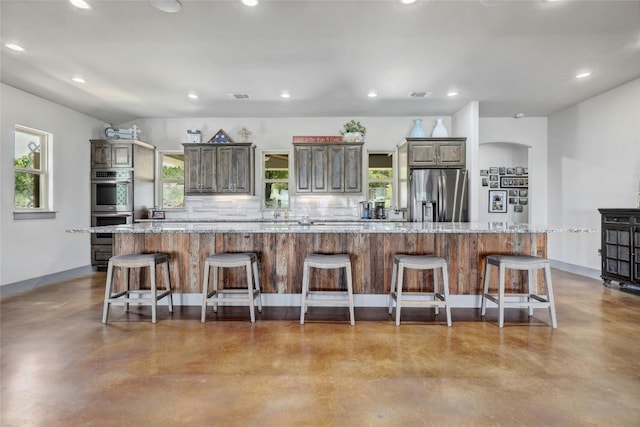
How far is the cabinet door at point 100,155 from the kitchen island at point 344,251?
3.09 m

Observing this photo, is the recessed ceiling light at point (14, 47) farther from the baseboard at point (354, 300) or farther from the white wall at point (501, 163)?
the white wall at point (501, 163)

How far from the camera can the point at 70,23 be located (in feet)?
9.71

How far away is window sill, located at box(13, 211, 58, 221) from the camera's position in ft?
14.6

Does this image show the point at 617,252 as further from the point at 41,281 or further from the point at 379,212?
the point at 41,281

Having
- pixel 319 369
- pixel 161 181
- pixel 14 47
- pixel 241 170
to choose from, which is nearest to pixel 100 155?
pixel 161 181

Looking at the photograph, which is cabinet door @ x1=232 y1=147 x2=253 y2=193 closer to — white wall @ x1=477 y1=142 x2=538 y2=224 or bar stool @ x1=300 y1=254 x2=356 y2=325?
bar stool @ x1=300 y1=254 x2=356 y2=325

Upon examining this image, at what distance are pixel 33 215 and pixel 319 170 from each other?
14.0ft

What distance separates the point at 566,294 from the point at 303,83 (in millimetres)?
4270

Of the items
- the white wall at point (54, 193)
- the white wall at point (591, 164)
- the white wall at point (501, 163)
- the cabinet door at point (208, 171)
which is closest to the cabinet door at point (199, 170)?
the cabinet door at point (208, 171)

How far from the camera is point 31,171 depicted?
4.74m

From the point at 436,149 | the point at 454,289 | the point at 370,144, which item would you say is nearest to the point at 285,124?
the point at 370,144

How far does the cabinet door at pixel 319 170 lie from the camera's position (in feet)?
19.2

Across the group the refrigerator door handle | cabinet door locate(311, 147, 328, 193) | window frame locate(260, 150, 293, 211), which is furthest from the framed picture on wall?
window frame locate(260, 150, 293, 211)

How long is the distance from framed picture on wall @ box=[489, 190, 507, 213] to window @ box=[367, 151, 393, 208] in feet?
8.14
